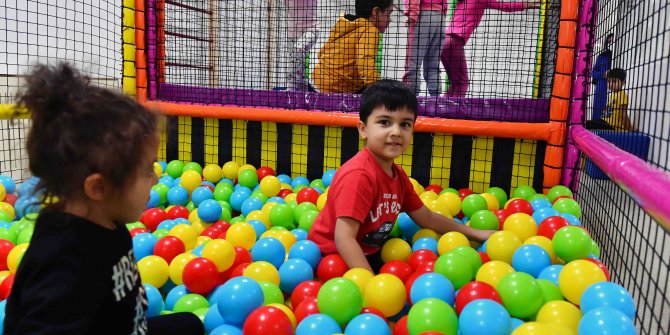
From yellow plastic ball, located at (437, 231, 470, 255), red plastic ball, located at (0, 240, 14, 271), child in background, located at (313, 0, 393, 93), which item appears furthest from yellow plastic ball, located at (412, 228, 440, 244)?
child in background, located at (313, 0, 393, 93)

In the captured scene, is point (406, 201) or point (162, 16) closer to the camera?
point (406, 201)

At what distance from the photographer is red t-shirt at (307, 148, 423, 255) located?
1726 millimetres

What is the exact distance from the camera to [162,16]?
3484mm

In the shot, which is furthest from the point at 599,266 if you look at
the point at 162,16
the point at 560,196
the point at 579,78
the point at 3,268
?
the point at 162,16

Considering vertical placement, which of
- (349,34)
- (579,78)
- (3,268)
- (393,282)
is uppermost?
(349,34)

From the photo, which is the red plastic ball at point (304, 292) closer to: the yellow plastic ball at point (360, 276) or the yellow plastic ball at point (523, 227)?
the yellow plastic ball at point (360, 276)

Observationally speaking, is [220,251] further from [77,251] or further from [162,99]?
Result: [162,99]

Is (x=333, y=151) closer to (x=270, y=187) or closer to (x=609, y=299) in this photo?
(x=270, y=187)

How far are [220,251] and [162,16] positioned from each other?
91.8 inches

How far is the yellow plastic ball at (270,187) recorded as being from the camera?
278 cm

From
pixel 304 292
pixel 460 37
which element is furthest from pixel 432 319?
pixel 460 37

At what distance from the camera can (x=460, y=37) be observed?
3.89m

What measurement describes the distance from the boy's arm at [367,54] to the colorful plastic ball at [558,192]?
54.5 inches

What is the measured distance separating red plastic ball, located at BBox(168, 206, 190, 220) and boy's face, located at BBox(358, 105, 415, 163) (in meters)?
1.15
